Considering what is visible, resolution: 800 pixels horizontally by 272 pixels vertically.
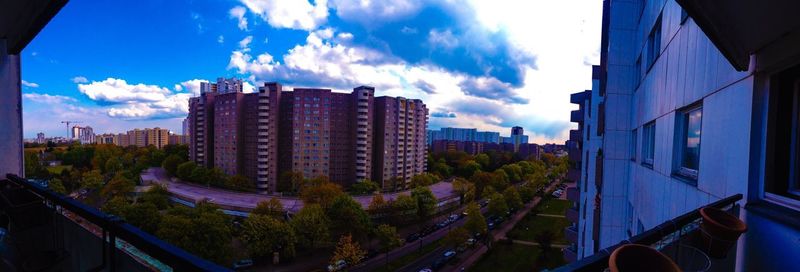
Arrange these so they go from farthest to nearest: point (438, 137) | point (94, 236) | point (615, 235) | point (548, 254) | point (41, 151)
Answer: point (438, 137)
point (41, 151)
point (548, 254)
point (615, 235)
point (94, 236)

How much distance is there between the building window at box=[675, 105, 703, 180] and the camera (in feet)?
10.5

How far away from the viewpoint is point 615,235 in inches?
311

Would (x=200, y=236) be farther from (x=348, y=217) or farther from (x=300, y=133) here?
(x=300, y=133)

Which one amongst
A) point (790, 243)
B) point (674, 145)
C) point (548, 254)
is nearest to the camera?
point (790, 243)

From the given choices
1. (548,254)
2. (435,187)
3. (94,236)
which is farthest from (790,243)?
(435,187)

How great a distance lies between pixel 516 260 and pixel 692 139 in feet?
65.5

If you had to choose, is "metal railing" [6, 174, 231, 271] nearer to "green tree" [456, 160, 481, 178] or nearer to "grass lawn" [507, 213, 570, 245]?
"grass lawn" [507, 213, 570, 245]

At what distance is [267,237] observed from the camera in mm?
19109

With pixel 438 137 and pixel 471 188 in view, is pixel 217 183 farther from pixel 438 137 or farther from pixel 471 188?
pixel 438 137

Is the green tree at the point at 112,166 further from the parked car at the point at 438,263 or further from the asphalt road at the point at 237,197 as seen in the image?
the parked car at the point at 438,263

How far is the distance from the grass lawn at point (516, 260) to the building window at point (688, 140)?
17.7 meters

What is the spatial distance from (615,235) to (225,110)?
134 feet

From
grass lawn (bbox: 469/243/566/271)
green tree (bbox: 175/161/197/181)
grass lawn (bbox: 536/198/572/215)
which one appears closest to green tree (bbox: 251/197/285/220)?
grass lawn (bbox: 469/243/566/271)

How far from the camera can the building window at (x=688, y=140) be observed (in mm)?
3197
